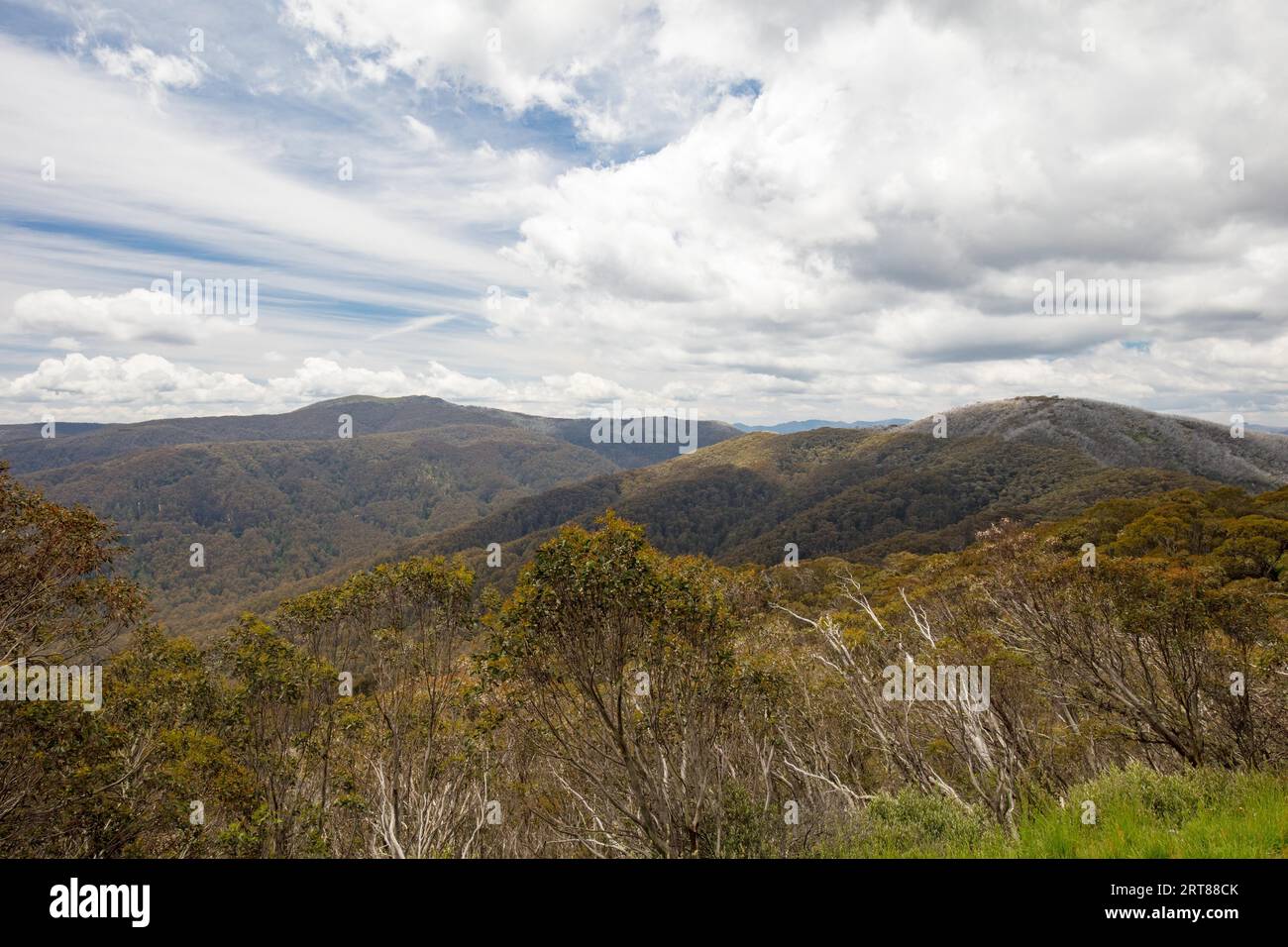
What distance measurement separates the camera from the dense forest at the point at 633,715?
37.0 feet

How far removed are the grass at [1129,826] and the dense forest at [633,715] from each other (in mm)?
56

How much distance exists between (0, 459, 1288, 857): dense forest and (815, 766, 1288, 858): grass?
56mm

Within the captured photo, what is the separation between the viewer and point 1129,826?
251 inches

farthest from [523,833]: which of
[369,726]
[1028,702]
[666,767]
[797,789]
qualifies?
[1028,702]

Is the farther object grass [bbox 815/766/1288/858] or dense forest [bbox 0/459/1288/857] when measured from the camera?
dense forest [bbox 0/459/1288/857]

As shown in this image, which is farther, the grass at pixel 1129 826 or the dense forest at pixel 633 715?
the dense forest at pixel 633 715

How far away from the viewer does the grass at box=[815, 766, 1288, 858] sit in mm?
5684

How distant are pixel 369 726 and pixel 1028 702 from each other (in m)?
25.1

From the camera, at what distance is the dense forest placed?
11289mm

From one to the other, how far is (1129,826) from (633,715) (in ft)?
30.9

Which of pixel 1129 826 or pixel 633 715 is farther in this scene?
pixel 633 715

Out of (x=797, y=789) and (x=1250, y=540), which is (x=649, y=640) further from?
(x=1250, y=540)

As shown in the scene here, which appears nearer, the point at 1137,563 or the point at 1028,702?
the point at 1137,563

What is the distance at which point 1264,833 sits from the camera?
570cm
